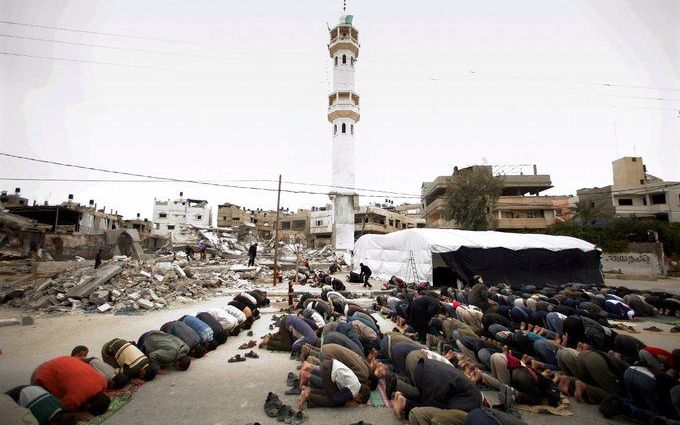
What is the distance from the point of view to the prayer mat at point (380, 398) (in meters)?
4.26

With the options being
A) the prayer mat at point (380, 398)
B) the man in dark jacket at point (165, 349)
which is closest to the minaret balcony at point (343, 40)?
the man in dark jacket at point (165, 349)

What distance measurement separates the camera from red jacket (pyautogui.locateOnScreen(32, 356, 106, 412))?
145 inches

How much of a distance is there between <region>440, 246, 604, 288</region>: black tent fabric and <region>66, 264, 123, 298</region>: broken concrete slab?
13808 millimetres

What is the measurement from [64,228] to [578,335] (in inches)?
1513

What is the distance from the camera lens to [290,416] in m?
3.86

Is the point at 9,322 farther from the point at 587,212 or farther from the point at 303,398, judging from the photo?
the point at 587,212

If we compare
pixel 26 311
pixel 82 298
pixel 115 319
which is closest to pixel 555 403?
pixel 115 319

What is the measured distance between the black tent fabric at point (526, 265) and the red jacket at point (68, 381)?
13.3 meters

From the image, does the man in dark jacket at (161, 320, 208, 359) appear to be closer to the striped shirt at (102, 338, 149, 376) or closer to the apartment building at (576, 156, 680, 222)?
the striped shirt at (102, 338, 149, 376)

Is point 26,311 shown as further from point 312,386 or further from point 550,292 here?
point 550,292

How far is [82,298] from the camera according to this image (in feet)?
35.1

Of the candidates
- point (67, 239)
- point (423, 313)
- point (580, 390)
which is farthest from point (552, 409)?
point (67, 239)

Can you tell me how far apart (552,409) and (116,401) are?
5778 millimetres

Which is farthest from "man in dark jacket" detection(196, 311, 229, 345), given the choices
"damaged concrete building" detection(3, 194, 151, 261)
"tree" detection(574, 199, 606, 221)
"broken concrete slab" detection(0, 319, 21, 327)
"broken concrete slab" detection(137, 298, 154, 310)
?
"tree" detection(574, 199, 606, 221)
